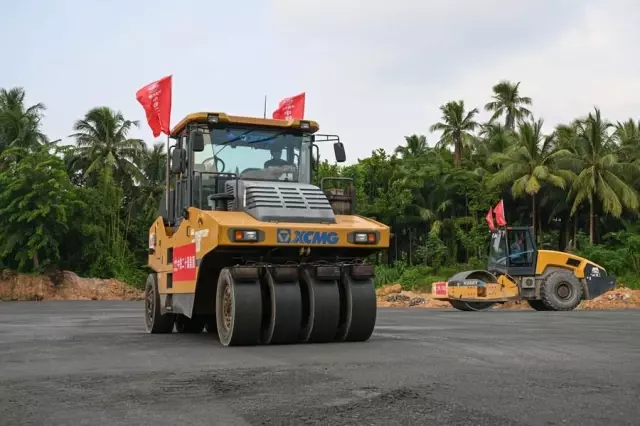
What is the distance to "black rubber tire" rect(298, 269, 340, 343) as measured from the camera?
9445 millimetres

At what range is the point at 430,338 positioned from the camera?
10781mm

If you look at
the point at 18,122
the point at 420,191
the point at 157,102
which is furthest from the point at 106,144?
the point at 157,102

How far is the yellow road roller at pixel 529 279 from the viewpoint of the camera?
883 inches

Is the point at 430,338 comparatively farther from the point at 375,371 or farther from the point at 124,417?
the point at 124,417

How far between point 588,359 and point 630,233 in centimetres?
3752

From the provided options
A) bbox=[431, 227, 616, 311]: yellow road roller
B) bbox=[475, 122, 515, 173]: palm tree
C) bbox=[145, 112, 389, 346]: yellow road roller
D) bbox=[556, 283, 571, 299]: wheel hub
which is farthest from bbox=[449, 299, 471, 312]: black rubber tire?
bbox=[475, 122, 515, 173]: palm tree

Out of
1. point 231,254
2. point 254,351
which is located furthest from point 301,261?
point 254,351

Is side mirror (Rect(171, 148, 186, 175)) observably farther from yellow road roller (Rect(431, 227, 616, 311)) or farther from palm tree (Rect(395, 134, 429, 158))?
palm tree (Rect(395, 134, 429, 158))

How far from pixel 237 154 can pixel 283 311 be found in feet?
Answer: 8.25

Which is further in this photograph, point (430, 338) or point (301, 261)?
point (430, 338)

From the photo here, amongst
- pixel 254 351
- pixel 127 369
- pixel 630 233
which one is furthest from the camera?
pixel 630 233

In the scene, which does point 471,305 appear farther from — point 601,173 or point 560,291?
point 601,173

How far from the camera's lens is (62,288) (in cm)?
4538

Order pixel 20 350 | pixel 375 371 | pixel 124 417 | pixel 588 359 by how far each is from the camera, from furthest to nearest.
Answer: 1. pixel 20 350
2. pixel 588 359
3. pixel 375 371
4. pixel 124 417
